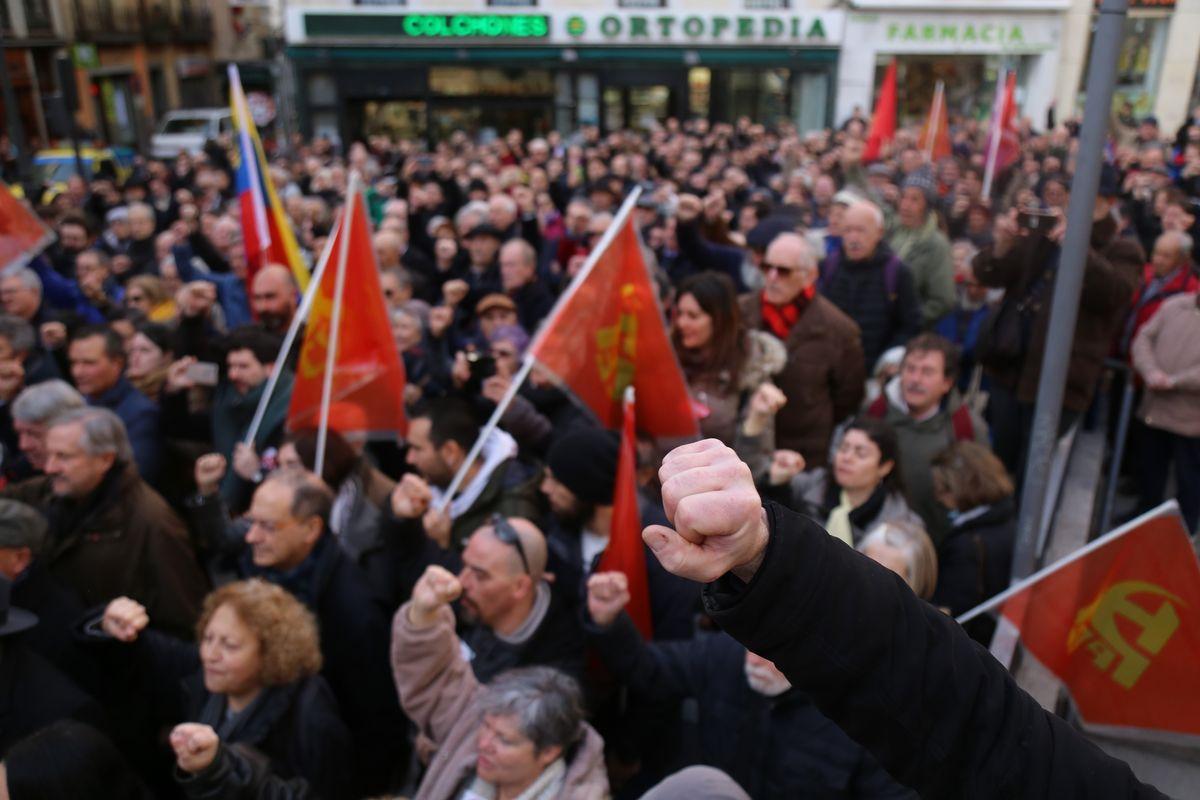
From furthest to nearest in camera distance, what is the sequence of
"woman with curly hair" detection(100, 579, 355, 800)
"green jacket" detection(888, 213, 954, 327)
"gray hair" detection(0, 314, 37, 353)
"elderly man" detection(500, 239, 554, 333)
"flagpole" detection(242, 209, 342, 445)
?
1. "green jacket" detection(888, 213, 954, 327)
2. "elderly man" detection(500, 239, 554, 333)
3. "gray hair" detection(0, 314, 37, 353)
4. "flagpole" detection(242, 209, 342, 445)
5. "woman with curly hair" detection(100, 579, 355, 800)

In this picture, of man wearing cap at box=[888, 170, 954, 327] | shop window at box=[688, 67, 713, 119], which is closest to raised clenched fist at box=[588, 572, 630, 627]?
man wearing cap at box=[888, 170, 954, 327]

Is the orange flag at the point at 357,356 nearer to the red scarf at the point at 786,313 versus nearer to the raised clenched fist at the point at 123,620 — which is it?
the raised clenched fist at the point at 123,620

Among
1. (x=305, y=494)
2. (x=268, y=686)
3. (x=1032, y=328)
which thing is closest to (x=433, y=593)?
(x=268, y=686)

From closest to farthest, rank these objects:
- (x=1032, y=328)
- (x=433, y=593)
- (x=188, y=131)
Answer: (x=433, y=593), (x=1032, y=328), (x=188, y=131)

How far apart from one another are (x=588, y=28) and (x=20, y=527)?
23.7m

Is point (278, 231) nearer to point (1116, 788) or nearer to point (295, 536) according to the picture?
point (295, 536)

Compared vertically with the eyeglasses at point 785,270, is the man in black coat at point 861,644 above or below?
above

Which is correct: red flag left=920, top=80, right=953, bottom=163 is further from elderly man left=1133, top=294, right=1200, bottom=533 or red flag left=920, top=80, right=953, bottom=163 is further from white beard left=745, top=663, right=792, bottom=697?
white beard left=745, top=663, right=792, bottom=697

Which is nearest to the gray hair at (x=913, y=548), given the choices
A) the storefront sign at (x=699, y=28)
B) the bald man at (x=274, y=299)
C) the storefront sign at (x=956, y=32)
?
the bald man at (x=274, y=299)

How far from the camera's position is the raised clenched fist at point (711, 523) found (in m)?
1.03

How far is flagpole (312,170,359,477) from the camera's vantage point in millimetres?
3756

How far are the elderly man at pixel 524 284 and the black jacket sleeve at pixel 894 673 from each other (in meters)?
4.64

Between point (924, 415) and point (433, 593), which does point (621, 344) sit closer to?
point (924, 415)

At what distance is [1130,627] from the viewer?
2.32 meters
